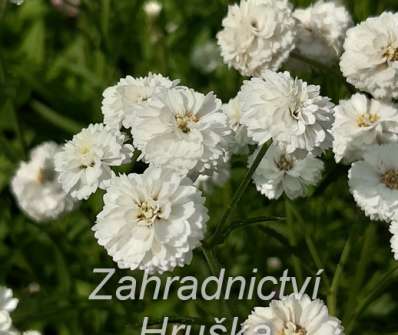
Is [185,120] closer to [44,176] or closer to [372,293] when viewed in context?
[372,293]

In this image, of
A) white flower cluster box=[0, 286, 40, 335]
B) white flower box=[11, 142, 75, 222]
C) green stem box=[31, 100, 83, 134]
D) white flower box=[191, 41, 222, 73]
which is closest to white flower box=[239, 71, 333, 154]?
white flower cluster box=[0, 286, 40, 335]

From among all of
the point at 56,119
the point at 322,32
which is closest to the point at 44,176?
the point at 56,119

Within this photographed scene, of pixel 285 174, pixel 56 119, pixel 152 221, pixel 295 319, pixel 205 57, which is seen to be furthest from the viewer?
pixel 205 57

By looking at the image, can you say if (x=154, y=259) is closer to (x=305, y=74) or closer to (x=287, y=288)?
(x=287, y=288)

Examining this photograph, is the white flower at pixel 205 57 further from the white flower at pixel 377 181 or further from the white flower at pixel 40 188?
the white flower at pixel 377 181

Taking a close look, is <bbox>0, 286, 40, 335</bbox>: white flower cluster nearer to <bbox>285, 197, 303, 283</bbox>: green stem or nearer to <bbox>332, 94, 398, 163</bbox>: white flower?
<bbox>285, 197, 303, 283</bbox>: green stem

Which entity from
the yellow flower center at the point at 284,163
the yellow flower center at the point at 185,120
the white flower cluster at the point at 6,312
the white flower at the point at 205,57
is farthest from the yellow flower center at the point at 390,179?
the white flower at the point at 205,57
